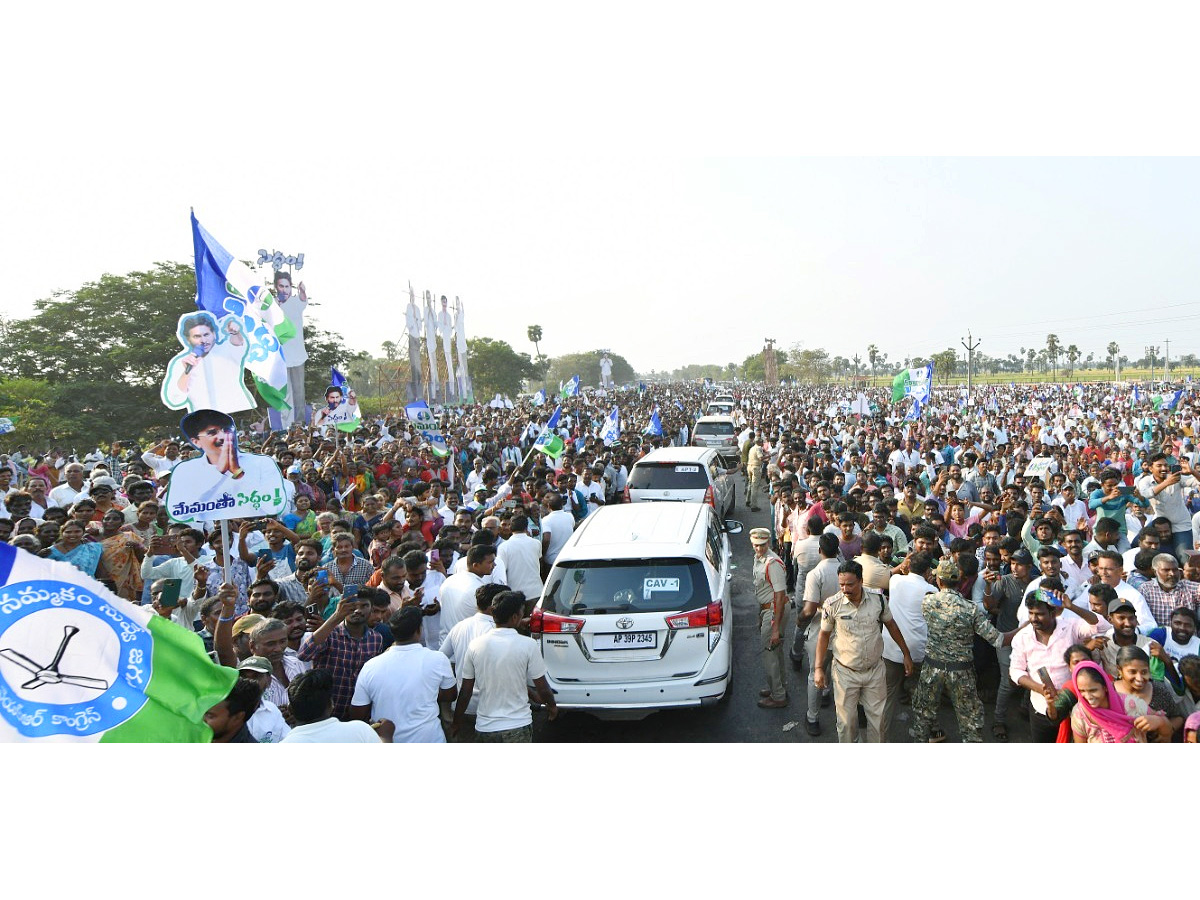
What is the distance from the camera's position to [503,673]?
4270mm

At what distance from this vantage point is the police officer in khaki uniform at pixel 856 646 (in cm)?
471

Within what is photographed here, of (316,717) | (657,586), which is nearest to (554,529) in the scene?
(657,586)

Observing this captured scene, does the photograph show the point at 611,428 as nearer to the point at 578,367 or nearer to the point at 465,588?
the point at 465,588

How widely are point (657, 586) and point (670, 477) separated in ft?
19.0

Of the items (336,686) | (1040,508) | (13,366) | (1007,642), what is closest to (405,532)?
(336,686)

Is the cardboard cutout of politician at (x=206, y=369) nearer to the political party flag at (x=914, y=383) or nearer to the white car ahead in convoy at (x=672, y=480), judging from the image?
the white car ahead in convoy at (x=672, y=480)

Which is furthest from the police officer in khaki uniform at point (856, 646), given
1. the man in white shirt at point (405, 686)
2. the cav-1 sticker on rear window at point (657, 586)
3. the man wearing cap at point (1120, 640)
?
the man in white shirt at point (405, 686)

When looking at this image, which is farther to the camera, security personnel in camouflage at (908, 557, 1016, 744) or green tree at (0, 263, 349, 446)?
green tree at (0, 263, 349, 446)

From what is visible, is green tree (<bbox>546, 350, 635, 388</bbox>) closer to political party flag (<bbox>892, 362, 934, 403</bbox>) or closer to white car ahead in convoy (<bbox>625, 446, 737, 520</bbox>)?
political party flag (<bbox>892, 362, 934, 403</bbox>)

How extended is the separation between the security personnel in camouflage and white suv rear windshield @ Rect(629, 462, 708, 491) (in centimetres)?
589

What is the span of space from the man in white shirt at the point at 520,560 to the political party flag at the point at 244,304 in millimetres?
2907

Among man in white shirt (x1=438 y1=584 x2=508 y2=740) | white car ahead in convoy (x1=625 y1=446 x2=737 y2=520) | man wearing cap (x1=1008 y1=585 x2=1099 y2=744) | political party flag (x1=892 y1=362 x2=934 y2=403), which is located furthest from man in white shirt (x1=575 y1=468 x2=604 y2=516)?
political party flag (x1=892 y1=362 x2=934 y2=403)

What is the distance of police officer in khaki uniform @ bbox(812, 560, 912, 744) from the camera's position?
4707 mm

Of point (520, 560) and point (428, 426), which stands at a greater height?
point (428, 426)
